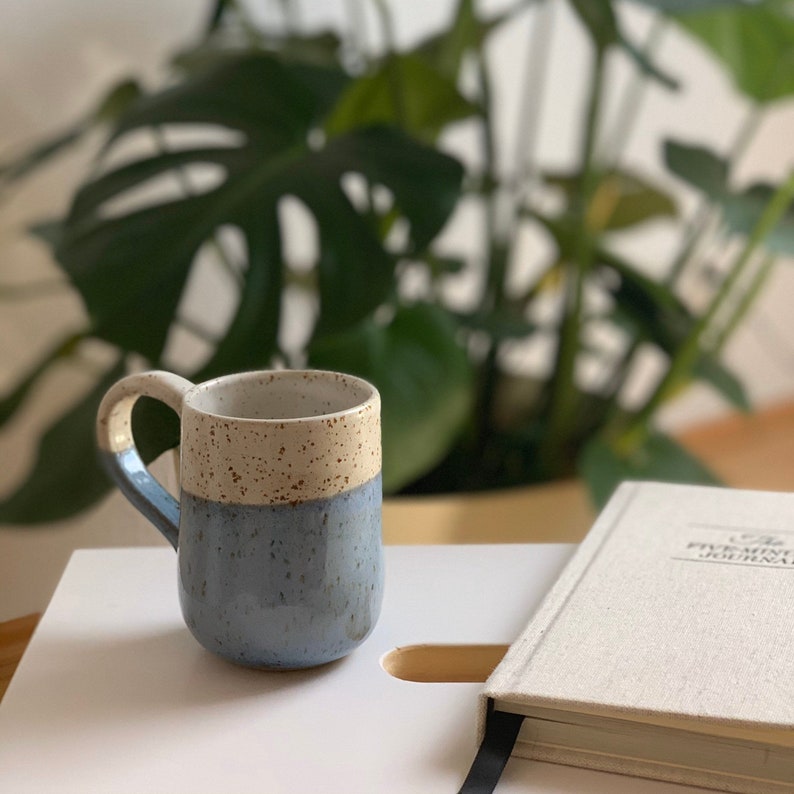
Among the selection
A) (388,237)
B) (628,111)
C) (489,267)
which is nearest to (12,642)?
(388,237)

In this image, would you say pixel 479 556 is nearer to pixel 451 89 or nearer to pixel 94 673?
pixel 94 673

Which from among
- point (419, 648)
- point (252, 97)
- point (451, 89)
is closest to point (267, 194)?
point (252, 97)

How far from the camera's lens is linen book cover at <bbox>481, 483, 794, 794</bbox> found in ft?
1.10

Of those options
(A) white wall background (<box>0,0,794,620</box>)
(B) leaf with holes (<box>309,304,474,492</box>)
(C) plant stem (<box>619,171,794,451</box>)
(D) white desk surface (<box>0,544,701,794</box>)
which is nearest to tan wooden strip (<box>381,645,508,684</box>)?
(D) white desk surface (<box>0,544,701,794</box>)

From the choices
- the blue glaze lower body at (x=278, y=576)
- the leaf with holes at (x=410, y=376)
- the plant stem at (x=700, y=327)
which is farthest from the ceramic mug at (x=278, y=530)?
the plant stem at (x=700, y=327)

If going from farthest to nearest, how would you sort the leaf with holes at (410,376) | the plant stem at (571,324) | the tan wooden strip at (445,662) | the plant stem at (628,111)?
the plant stem at (628,111) < the plant stem at (571,324) < the leaf with holes at (410,376) < the tan wooden strip at (445,662)

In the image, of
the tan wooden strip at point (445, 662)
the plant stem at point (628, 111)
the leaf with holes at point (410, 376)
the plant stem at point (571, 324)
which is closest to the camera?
the tan wooden strip at point (445, 662)

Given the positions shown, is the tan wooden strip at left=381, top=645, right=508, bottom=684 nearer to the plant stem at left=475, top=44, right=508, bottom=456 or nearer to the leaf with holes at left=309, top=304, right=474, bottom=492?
the leaf with holes at left=309, top=304, right=474, bottom=492

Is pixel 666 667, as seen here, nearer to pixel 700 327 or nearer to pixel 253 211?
pixel 253 211

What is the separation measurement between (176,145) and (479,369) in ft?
1.54

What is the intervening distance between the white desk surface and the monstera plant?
0.09m

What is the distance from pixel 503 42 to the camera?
1.62 m

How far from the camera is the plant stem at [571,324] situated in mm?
1072

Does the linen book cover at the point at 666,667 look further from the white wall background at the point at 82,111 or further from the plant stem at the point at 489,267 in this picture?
the plant stem at the point at 489,267
